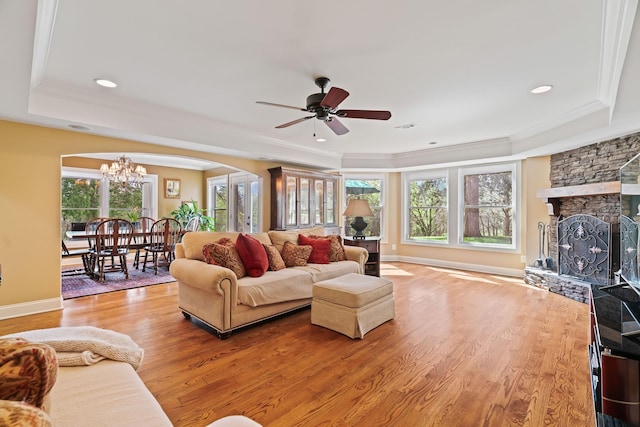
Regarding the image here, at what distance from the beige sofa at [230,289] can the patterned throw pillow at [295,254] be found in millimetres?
93

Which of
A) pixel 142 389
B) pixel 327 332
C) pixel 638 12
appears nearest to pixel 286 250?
pixel 327 332

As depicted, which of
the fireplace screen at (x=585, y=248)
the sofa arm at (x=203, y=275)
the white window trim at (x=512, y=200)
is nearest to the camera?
the sofa arm at (x=203, y=275)

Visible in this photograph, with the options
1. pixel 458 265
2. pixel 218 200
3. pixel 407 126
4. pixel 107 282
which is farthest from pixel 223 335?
pixel 218 200

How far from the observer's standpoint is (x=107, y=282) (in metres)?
4.88

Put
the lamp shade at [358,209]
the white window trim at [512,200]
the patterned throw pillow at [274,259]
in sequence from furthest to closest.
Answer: the white window trim at [512,200] < the lamp shade at [358,209] < the patterned throw pillow at [274,259]

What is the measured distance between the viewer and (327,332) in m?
2.99

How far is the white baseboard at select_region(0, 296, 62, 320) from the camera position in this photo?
3.31 metres

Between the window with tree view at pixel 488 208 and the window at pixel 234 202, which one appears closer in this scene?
the window with tree view at pixel 488 208

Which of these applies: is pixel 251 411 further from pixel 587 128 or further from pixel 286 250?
pixel 587 128

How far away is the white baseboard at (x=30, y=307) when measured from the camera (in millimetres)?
3308

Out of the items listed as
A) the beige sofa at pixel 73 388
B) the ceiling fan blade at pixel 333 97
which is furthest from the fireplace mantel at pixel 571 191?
the beige sofa at pixel 73 388

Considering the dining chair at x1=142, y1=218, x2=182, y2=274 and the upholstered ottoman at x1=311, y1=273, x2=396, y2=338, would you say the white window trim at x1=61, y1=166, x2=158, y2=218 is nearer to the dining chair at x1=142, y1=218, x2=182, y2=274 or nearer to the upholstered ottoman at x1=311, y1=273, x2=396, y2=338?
the dining chair at x1=142, y1=218, x2=182, y2=274

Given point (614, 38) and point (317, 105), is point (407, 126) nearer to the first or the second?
→ point (317, 105)

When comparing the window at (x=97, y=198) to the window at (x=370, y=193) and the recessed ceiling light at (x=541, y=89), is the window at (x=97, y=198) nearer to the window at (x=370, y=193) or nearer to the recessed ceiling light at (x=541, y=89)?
the window at (x=370, y=193)
